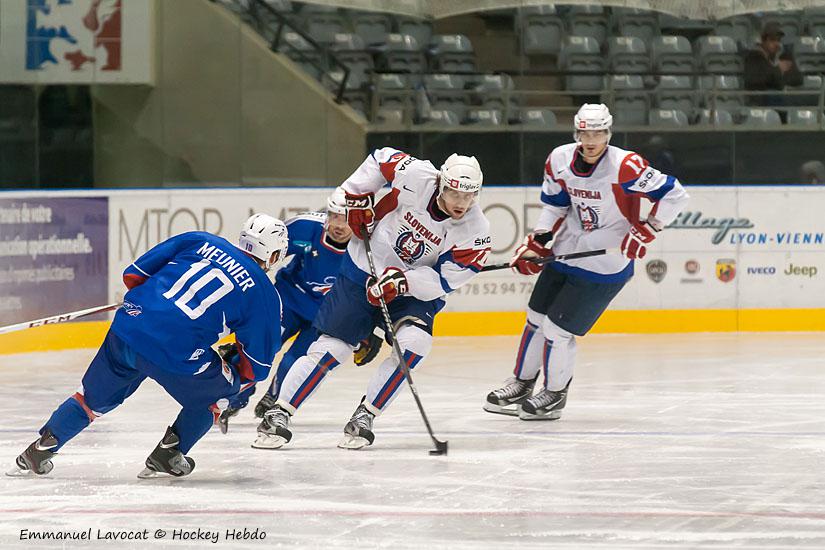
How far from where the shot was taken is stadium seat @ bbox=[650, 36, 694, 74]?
35.9 feet

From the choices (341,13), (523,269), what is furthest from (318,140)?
(523,269)

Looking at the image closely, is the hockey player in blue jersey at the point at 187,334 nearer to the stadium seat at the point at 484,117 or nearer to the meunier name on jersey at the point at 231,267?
the meunier name on jersey at the point at 231,267

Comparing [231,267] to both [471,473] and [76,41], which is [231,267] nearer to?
[471,473]

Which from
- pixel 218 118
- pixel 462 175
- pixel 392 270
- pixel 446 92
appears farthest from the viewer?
pixel 446 92

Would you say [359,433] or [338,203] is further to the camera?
[338,203]

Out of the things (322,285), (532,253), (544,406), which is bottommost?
(544,406)

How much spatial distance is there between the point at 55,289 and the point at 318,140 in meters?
2.23

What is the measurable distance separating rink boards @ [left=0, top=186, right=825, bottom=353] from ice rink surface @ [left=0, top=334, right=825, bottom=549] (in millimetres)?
1526

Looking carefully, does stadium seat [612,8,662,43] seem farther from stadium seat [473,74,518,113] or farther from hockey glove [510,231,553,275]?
hockey glove [510,231,553,275]

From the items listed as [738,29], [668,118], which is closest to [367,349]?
[668,118]

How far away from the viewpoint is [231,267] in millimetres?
4504

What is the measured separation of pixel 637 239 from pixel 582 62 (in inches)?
205

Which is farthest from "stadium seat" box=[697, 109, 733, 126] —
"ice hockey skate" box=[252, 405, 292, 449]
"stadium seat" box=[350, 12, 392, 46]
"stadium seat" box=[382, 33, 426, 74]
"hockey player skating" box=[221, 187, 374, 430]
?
"ice hockey skate" box=[252, 405, 292, 449]

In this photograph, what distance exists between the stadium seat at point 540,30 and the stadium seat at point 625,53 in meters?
0.41
